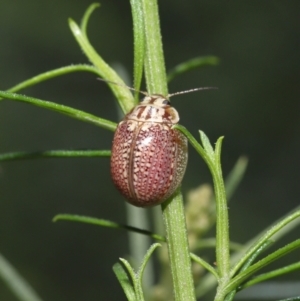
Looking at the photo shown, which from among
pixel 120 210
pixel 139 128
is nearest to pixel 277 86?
pixel 120 210

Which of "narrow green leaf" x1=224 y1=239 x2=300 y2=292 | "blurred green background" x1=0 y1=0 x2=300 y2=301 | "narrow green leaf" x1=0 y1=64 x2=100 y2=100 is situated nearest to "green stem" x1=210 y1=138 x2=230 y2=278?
"narrow green leaf" x1=224 y1=239 x2=300 y2=292

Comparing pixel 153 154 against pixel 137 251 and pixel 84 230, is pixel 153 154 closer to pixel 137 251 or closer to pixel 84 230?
pixel 137 251

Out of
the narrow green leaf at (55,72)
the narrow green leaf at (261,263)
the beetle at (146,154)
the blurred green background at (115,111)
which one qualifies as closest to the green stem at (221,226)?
the narrow green leaf at (261,263)

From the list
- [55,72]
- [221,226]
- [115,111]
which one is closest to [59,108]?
[55,72]

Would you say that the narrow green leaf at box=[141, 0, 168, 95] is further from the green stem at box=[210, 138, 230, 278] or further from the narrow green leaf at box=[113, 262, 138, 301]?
the narrow green leaf at box=[113, 262, 138, 301]

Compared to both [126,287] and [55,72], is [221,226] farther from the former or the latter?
[55,72]
